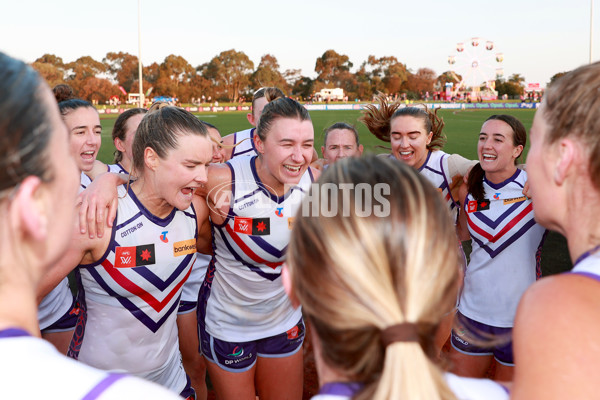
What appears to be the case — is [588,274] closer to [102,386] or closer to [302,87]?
[102,386]

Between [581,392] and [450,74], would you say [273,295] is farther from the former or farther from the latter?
[450,74]

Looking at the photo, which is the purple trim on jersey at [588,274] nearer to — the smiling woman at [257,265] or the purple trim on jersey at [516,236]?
the smiling woman at [257,265]

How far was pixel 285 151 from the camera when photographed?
3.16 m

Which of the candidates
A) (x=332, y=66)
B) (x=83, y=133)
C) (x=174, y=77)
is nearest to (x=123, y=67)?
(x=174, y=77)

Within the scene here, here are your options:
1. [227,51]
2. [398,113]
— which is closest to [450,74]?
[227,51]

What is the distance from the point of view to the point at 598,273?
107 centimetres

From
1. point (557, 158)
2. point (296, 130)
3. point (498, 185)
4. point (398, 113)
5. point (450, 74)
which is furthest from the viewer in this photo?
point (450, 74)

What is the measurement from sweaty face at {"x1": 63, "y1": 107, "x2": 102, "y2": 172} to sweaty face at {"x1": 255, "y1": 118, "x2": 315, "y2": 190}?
1981mm

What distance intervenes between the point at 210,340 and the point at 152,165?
1336 millimetres

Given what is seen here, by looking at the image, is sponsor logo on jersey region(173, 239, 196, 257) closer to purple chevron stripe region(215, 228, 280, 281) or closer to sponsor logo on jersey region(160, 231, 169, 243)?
sponsor logo on jersey region(160, 231, 169, 243)

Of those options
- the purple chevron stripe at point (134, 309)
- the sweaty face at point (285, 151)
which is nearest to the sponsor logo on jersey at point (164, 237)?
the purple chevron stripe at point (134, 309)

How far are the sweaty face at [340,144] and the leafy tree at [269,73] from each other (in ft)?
233

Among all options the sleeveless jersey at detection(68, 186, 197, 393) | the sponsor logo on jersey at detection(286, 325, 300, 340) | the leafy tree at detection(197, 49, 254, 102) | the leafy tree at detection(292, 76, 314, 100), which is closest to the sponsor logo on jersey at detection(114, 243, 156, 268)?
the sleeveless jersey at detection(68, 186, 197, 393)

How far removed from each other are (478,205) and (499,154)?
0.45 metres
